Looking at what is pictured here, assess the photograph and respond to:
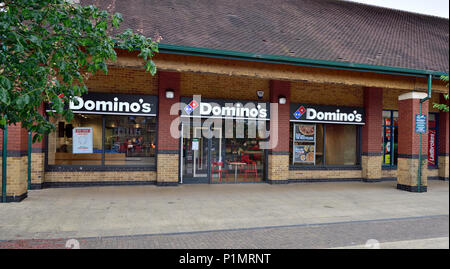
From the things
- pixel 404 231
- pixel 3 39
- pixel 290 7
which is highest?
pixel 290 7

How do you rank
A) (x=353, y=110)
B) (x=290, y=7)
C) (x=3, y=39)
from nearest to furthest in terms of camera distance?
(x=3, y=39)
(x=353, y=110)
(x=290, y=7)

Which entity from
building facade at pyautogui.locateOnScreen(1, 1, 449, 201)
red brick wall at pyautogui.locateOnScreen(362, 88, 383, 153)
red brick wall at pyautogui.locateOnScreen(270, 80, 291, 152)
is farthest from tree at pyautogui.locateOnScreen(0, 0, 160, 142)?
red brick wall at pyautogui.locateOnScreen(362, 88, 383, 153)

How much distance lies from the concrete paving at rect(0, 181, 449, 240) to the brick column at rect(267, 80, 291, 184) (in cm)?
73

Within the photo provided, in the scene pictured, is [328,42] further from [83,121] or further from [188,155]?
[83,121]

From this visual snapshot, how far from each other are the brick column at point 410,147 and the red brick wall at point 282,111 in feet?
13.2

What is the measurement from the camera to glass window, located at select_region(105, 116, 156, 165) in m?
11.6

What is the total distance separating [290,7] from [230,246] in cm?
1307

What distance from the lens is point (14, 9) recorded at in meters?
4.62

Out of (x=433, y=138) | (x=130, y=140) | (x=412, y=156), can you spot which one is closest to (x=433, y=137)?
(x=433, y=138)

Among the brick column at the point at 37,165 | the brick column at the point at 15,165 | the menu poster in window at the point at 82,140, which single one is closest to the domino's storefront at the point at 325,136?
the menu poster in window at the point at 82,140

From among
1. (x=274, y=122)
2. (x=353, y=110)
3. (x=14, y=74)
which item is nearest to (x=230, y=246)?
(x=14, y=74)

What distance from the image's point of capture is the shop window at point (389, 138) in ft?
48.5

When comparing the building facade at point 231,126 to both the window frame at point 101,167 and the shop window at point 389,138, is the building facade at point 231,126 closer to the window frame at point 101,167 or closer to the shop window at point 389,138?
the window frame at point 101,167

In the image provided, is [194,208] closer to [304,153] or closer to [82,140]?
[82,140]
